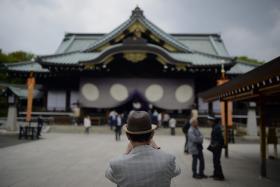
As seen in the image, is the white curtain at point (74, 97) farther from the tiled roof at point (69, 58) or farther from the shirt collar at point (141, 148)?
the shirt collar at point (141, 148)

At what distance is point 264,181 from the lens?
6398 millimetres

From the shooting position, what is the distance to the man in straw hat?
2.02 m

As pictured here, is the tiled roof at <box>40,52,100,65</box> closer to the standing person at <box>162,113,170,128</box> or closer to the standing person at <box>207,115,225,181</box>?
the standing person at <box>162,113,170,128</box>

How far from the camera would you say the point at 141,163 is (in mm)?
2037

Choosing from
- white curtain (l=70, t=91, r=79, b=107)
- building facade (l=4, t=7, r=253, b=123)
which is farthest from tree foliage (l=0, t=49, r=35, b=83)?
white curtain (l=70, t=91, r=79, b=107)

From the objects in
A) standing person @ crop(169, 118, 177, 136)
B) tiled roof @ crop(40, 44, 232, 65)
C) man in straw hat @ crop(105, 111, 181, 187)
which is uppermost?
tiled roof @ crop(40, 44, 232, 65)

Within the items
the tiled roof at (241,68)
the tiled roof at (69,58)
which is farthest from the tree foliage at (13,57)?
the tiled roof at (241,68)

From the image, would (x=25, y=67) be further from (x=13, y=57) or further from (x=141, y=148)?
(x=141, y=148)

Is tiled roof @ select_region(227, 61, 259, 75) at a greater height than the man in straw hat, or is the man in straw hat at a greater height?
tiled roof @ select_region(227, 61, 259, 75)

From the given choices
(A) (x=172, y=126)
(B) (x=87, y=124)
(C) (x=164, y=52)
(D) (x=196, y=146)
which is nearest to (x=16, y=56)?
(B) (x=87, y=124)

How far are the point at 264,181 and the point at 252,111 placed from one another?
38.1 ft

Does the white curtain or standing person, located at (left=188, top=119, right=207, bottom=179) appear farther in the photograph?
the white curtain

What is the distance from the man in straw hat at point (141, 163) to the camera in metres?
2.02

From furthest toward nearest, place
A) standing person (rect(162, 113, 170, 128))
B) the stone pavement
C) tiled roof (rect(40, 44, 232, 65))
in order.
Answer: standing person (rect(162, 113, 170, 128))
tiled roof (rect(40, 44, 232, 65))
the stone pavement
